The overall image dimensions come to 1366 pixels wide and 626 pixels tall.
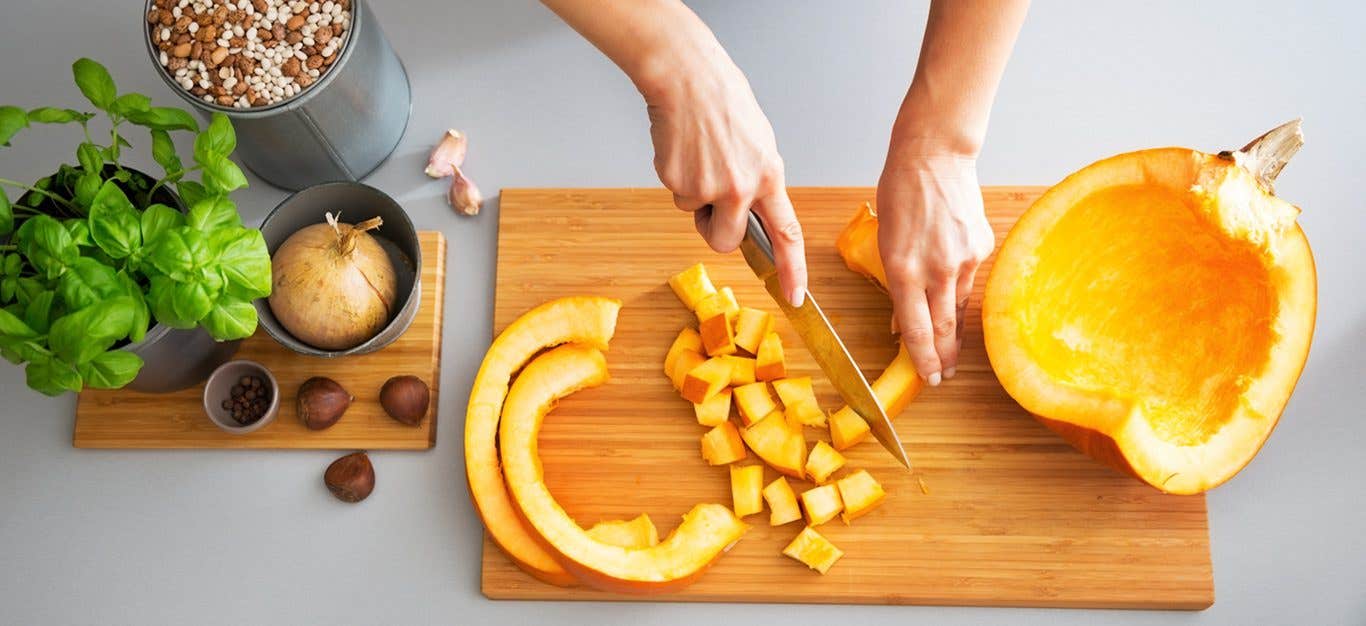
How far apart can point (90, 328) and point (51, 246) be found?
12 centimetres

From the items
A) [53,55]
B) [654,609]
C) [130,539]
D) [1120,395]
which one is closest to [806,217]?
[1120,395]

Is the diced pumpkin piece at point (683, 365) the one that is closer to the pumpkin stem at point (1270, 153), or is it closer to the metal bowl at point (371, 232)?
the metal bowl at point (371, 232)

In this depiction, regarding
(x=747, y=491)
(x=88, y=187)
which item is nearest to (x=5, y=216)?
(x=88, y=187)

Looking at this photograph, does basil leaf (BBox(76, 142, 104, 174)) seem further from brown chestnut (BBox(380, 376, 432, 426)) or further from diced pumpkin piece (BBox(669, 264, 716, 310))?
diced pumpkin piece (BBox(669, 264, 716, 310))

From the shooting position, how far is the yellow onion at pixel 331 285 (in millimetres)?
1562

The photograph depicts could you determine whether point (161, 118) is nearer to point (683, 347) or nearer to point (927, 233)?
point (683, 347)

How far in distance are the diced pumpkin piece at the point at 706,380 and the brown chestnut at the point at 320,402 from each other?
57cm

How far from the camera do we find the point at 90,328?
1226 millimetres

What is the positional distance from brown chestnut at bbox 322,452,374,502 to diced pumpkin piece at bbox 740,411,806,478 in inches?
24.6

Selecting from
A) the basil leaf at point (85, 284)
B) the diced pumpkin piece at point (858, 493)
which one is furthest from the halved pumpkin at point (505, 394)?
the basil leaf at point (85, 284)

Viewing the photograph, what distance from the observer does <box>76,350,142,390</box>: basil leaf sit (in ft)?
4.29

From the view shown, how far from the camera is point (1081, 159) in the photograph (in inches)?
73.6

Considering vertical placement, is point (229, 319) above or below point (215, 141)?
below

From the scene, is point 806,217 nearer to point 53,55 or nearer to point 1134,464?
point 1134,464
